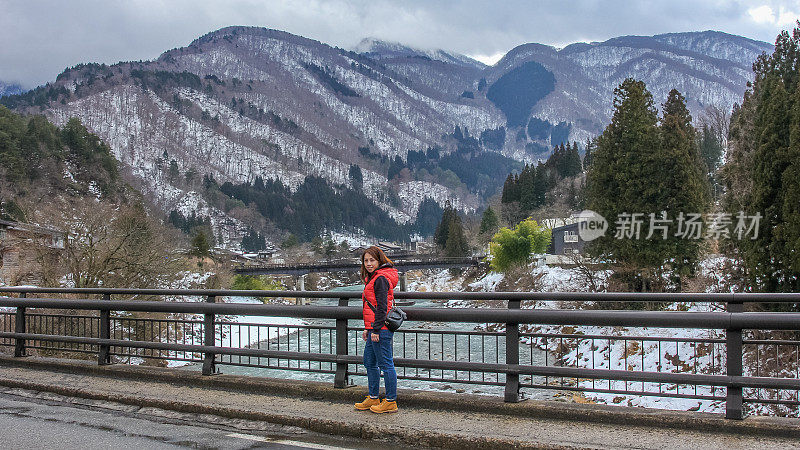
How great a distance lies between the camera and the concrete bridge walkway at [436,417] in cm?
590

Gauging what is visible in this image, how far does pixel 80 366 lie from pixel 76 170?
107m

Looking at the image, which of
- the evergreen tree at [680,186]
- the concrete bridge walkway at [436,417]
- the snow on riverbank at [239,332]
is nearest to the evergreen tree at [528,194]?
→ the evergreen tree at [680,186]

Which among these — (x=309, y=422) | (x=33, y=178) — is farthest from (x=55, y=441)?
(x=33, y=178)

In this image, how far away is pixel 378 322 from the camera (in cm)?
701

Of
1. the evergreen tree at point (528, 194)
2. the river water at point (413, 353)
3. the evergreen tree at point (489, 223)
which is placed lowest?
the river water at point (413, 353)

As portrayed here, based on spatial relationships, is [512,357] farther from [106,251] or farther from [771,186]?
[106,251]

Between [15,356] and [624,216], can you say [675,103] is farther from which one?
[15,356]

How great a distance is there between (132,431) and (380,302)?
2985 millimetres

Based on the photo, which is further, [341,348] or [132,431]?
[341,348]

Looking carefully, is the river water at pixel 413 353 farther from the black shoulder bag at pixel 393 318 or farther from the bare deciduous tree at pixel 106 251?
the bare deciduous tree at pixel 106 251

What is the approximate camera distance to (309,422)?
6953mm

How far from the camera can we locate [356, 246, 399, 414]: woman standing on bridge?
6961 mm

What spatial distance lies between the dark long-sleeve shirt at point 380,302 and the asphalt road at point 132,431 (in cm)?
120

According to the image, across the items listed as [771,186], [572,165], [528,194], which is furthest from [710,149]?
[771,186]
